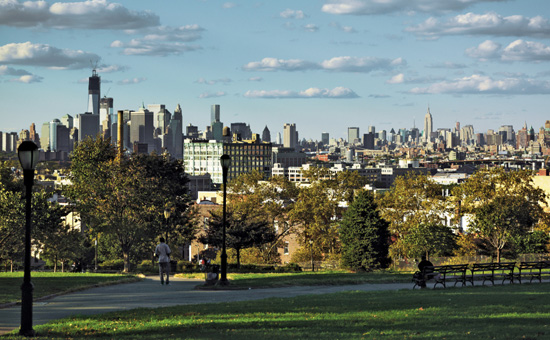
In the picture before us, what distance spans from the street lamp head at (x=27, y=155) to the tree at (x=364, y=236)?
47.1 m

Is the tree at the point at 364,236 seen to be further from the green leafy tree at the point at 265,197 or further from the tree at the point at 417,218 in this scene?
the green leafy tree at the point at 265,197

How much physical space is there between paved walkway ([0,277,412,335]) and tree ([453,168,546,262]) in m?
32.2

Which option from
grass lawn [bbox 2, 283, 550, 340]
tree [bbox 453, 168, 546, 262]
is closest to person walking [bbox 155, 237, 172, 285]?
grass lawn [bbox 2, 283, 550, 340]

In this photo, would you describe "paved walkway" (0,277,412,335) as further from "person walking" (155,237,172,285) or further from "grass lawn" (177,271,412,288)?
"grass lawn" (177,271,412,288)

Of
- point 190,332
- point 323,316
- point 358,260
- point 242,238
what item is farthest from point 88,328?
point 358,260

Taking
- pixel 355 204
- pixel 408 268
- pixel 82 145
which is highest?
pixel 82 145

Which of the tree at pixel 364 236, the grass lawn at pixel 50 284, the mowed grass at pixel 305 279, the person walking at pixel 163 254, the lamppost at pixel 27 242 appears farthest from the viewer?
the tree at pixel 364 236

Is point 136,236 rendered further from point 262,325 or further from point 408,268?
point 262,325

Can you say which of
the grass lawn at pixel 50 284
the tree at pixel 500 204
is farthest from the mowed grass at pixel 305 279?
the tree at pixel 500 204

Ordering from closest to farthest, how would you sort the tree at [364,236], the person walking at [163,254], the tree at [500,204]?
the person walking at [163,254]
the tree at [500,204]
the tree at [364,236]

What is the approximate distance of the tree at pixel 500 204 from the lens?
6256 cm

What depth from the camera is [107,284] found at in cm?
3169

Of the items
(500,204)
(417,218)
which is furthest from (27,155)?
(417,218)

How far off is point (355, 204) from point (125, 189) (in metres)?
21.3
